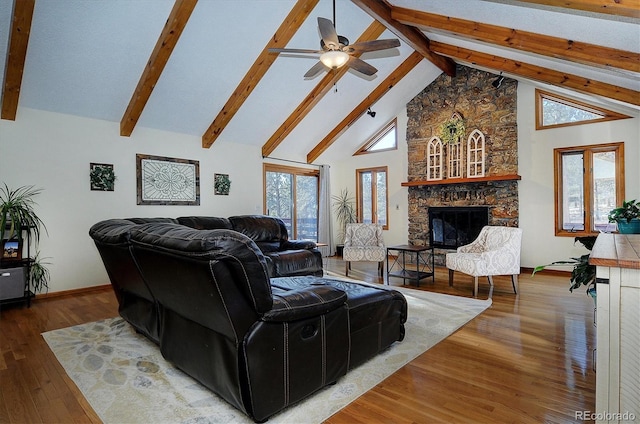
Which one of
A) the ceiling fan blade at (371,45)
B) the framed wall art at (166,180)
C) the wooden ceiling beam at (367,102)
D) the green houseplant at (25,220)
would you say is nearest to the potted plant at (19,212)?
the green houseplant at (25,220)

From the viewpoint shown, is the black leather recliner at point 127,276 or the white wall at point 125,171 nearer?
the black leather recliner at point 127,276

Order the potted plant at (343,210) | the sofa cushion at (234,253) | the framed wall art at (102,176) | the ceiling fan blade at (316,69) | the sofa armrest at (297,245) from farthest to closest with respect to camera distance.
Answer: the potted plant at (343,210)
the sofa armrest at (297,245)
the framed wall art at (102,176)
the ceiling fan blade at (316,69)
the sofa cushion at (234,253)

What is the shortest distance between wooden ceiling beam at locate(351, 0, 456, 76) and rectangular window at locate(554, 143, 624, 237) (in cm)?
249

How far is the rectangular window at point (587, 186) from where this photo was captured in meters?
5.14

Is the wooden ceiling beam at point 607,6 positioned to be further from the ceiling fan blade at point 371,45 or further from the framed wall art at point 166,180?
the framed wall art at point 166,180

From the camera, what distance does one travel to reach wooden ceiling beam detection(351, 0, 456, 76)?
4.28 metres

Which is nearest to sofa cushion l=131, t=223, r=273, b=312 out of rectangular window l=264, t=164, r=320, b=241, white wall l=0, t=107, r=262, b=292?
white wall l=0, t=107, r=262, b=292

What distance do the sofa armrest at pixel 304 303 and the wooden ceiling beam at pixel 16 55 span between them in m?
3.72

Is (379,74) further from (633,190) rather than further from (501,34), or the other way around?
(633,190)

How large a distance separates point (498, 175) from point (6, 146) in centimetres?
727

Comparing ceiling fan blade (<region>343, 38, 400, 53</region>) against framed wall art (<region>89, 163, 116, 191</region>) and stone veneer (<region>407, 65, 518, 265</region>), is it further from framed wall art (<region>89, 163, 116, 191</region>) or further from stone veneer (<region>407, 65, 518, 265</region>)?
framed wall art (<region>89, 163, 116, 191</region>)

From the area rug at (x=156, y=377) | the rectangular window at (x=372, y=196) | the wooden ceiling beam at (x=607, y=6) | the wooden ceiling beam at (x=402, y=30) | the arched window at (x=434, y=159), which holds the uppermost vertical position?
the wooden ceiling beam at (x=402, y=30)

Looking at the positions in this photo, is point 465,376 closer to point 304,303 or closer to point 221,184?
point 304,303

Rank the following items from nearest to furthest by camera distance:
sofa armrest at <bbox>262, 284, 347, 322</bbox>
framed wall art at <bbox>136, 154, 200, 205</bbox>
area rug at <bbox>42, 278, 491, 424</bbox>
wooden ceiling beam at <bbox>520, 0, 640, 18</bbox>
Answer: sofa armrest at <bbox>262, 284, 347, 322</bbox> → area rug at <bbox>42, 278, 491, 424</bbox> → wooden ceiling beam at <bbox>520, 0, 640, 18</bbox> → framed wall art at <bbox>136, 154, 200, 205</bbox>
